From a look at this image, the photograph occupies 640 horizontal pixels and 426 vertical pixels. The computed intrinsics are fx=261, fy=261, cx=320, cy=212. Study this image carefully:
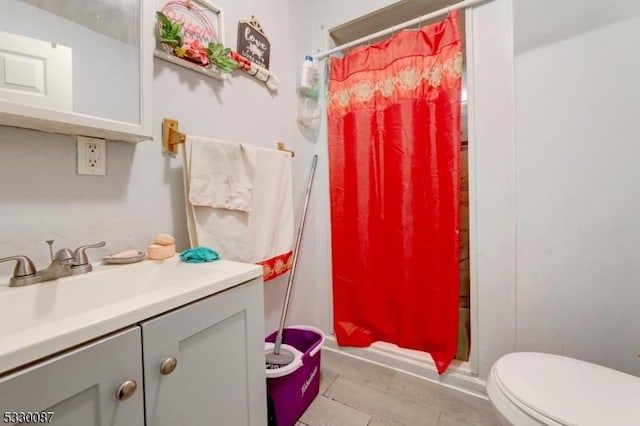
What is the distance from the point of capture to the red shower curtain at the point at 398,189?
4.25ft

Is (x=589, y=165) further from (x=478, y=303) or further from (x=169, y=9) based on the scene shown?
(x=169, y=9)

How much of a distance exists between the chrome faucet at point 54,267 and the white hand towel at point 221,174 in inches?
13.5

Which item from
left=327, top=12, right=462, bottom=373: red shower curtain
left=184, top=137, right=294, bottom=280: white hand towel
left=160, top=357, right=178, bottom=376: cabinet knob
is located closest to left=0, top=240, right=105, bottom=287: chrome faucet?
left=184, top=137, right=294, bottom=280: white hand towel

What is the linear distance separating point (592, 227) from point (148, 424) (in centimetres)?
158

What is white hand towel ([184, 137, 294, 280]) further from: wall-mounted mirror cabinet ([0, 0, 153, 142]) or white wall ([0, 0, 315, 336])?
wall-mounted mirror cabinet ([0, 0, 153, 142])

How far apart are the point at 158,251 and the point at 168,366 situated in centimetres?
44

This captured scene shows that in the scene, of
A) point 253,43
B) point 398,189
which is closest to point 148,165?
point 253,43

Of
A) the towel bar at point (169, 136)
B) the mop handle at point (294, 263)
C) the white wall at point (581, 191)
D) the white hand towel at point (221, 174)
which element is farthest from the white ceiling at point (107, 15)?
the white wall at point (581, 191)

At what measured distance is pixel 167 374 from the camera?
543mm

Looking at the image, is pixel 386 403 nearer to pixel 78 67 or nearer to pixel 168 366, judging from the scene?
pixel 168 366

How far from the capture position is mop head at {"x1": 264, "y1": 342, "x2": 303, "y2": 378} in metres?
1.01

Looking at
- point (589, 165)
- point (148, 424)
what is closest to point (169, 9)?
point (148, 424)

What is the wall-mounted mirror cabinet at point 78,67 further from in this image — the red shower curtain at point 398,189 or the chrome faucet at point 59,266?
the red shower curtain at point 398,189

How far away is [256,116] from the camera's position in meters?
1.33
